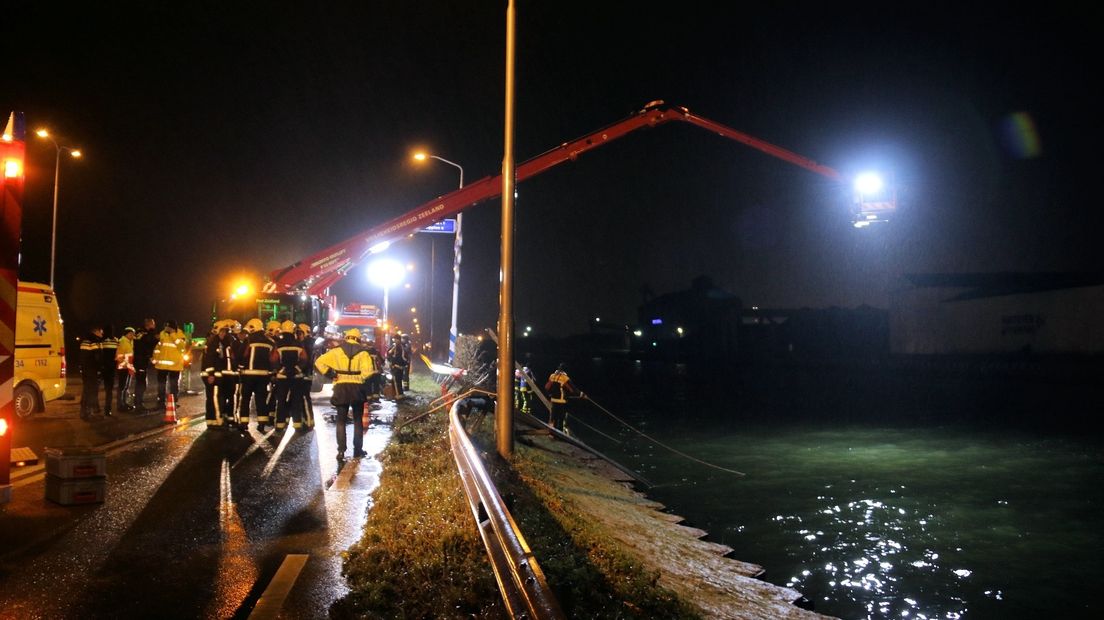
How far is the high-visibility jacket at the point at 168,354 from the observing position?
1496 centimetres

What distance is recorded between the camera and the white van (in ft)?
43.3

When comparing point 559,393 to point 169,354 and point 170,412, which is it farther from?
point 169,354

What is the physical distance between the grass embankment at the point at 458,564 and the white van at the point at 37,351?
29.1ft

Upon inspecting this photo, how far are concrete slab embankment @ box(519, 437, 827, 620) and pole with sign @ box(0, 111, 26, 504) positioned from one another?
5344 millimetres

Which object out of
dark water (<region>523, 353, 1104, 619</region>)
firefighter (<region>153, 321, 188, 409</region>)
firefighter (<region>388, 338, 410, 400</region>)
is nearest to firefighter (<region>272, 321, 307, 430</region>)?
firefighter (<region>153, 321, 188, 409</region>)

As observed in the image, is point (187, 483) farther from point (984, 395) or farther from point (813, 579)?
point (984, 395)

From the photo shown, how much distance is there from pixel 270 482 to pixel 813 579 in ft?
21.3

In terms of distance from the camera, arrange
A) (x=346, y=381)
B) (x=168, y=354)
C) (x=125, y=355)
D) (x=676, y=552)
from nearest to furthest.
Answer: (x=676, y=552), (x=346, y=381), (x=168, y=354), (x=125, y=355)

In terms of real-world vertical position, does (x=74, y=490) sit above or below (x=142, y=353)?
below

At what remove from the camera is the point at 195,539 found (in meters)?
6.30

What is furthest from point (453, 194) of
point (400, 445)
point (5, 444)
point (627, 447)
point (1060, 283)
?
point (1060, 283)

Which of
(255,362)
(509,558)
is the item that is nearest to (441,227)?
(255,362)

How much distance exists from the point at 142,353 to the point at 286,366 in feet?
14.6

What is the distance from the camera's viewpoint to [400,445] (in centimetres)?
1091
